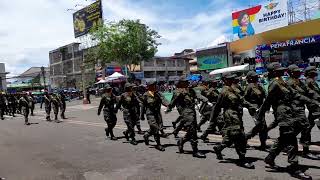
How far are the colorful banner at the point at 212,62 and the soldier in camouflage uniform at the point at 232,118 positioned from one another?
4771 cm

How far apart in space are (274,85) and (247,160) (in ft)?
6.07

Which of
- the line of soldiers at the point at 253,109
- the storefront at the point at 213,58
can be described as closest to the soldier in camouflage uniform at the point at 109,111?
the line of soldiers at the point at 253,109

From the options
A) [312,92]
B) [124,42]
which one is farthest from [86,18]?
[312,92]

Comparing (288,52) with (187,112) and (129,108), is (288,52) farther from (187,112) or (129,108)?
(187,112)

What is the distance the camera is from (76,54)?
86.4m

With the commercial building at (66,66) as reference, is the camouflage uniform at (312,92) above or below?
below

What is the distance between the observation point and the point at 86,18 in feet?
181

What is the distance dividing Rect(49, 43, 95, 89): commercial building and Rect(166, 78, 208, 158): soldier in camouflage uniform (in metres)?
71.5

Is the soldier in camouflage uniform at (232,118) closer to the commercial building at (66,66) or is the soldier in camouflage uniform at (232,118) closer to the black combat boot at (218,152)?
the black combat boot at (218,152)

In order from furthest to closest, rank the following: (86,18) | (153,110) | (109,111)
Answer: (86,18) < (109,111) < (153,110)

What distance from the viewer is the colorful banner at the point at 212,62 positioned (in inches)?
2216

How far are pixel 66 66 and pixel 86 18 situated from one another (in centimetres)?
3643

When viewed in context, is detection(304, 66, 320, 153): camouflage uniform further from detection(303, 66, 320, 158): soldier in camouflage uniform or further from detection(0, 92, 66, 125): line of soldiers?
detection(0, 92, 66, 125): line of soldiers

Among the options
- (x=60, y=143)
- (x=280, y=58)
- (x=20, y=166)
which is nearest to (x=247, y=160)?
(x=20, y=166)
